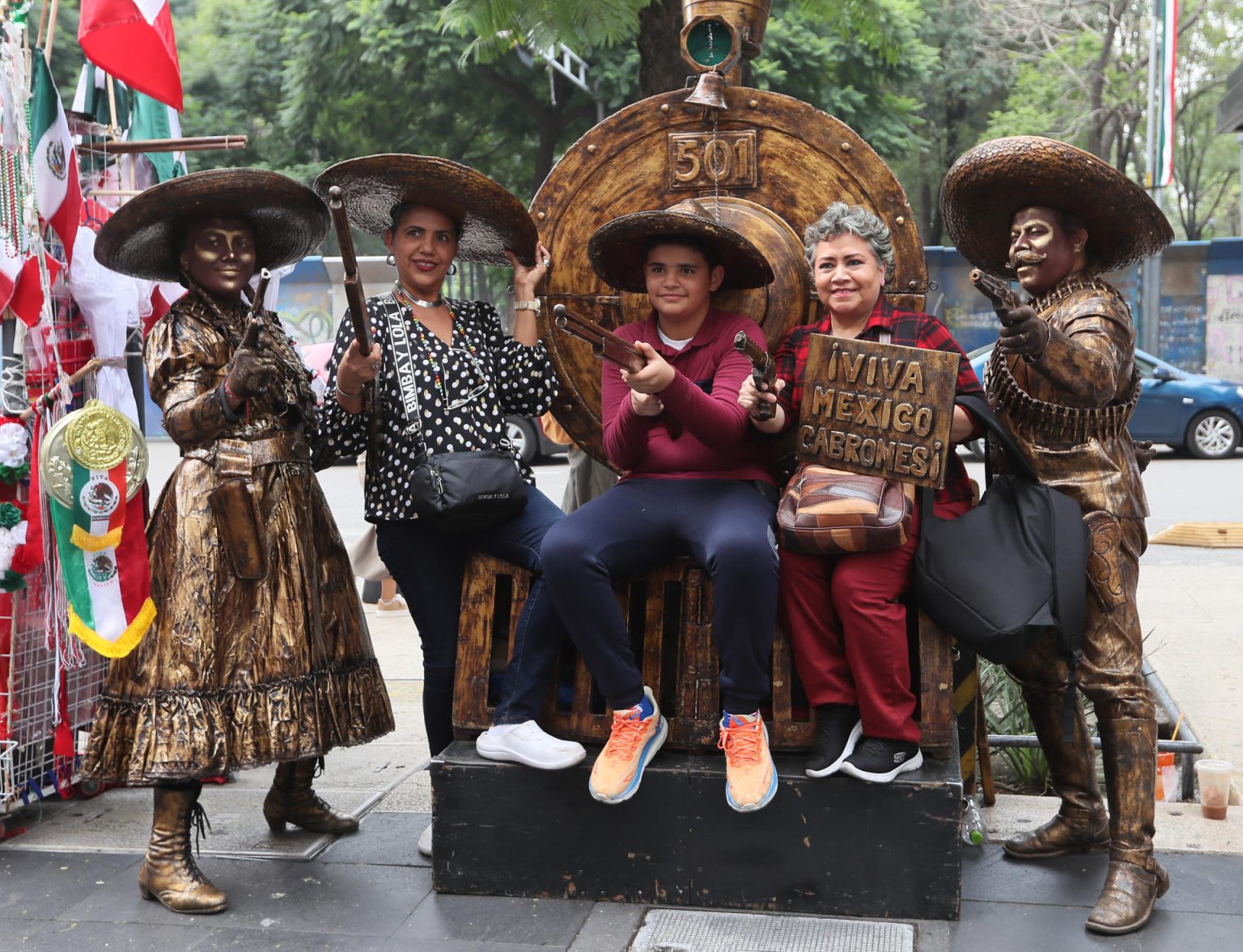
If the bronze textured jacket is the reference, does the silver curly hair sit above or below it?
above

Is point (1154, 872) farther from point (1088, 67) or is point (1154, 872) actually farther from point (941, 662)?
point (1088, 67)

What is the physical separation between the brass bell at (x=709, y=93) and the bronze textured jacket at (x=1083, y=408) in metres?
1.28

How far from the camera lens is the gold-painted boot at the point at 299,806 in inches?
160

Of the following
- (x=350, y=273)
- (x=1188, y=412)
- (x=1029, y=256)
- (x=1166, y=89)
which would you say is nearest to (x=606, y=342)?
(x=350, y=273)

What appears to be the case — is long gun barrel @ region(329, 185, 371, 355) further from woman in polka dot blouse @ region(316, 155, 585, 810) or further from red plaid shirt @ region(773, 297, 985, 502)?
red plaid shirt @ region(773, 297, 985, 502)

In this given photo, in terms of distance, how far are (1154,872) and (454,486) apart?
83.9 inches

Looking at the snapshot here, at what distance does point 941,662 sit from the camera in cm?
349

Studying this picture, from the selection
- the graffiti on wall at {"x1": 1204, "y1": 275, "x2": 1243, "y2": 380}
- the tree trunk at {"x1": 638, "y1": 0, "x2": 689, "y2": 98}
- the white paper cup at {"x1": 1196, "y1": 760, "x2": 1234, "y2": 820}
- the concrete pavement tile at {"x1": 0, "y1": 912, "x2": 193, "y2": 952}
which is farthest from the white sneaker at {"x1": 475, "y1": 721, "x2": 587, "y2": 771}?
the graffiti on wall at {"x1": 1204, "y1": 275, "x2": 1243, "y2": 380}

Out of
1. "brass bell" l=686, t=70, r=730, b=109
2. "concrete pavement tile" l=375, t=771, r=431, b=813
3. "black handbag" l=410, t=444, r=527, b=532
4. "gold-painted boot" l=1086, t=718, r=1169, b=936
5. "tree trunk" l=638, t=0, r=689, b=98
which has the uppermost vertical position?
"tree trunk" l=638, t=0, r=689, b=98

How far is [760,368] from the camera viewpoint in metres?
3.37

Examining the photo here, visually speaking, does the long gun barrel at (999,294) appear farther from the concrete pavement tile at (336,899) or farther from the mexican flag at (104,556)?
the mexican flag at (104,556)

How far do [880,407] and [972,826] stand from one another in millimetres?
1364

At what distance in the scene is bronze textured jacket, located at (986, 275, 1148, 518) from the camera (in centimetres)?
339

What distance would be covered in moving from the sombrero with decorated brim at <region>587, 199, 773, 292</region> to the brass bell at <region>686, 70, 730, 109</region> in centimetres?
33
